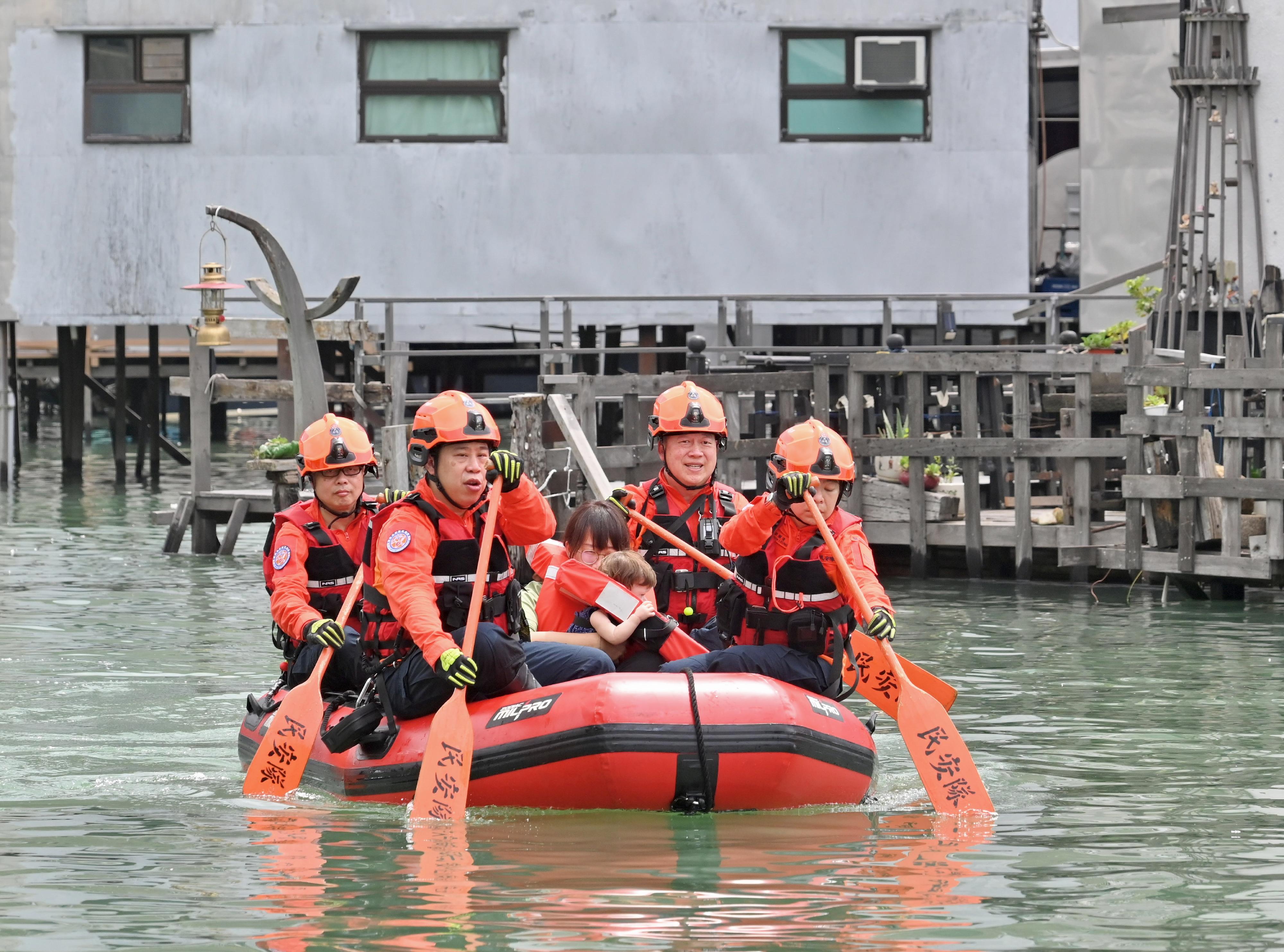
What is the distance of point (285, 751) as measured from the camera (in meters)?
8.74

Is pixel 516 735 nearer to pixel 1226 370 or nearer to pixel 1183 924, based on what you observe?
pixel 1183 924

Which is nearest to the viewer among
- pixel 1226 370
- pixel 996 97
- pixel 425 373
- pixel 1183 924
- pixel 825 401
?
pixel 1183 924

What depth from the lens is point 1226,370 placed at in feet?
48.2

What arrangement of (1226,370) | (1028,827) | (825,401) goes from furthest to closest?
(825,401)
(1226,370)
(1028,827)

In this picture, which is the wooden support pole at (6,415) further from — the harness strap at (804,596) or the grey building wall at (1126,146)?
the harness strap at (804,596)

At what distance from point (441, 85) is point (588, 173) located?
1.82m

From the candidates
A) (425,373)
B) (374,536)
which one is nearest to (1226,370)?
(374,536)

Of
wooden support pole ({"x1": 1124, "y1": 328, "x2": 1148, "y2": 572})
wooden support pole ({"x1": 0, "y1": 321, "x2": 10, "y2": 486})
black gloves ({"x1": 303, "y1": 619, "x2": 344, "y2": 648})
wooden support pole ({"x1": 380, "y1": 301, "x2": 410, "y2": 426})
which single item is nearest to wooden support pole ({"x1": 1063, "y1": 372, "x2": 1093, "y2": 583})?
wooden support pole ({"x1": 1124, "y1": 328, "x2": 1148, "y2": 572})

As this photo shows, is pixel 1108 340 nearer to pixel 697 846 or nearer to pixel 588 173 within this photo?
pixel 588 173

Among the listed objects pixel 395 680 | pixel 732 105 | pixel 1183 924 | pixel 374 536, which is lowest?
pixel 1183 924

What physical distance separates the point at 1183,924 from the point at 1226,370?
28.4 feet

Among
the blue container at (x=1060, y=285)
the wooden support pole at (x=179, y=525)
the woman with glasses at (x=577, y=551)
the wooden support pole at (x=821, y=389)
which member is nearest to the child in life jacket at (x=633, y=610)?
the woman with glasses at (x=577, y=551)

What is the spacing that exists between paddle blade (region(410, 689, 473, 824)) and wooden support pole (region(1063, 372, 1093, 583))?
908cm

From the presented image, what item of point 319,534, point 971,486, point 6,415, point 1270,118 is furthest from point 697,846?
point 6,415
